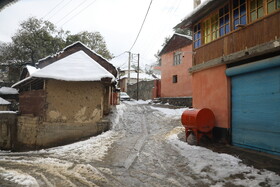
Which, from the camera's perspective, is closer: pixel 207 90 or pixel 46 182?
pixel 46 182

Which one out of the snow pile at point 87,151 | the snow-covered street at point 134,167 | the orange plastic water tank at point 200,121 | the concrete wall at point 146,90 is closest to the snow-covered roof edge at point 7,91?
the concrete wall at point 146,90

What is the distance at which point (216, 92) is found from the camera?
8.72 meters

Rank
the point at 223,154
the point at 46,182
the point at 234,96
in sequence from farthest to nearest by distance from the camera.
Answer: the point at 234,96
the point at 223,154
the point at 46,182

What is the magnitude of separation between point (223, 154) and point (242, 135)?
1445 mm

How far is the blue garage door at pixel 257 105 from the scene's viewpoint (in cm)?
609

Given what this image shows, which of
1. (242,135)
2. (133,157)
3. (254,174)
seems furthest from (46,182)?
(242,135)

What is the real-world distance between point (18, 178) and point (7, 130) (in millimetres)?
10414

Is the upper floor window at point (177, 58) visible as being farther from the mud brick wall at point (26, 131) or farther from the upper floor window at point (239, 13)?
the mud brick wall at point (26, 131)

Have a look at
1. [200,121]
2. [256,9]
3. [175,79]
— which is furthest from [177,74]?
[256,9]

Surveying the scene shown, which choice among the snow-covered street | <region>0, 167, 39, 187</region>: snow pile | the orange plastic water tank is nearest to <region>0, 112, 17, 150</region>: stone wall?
the snow-covered street

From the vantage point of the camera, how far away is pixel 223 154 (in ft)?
21.2

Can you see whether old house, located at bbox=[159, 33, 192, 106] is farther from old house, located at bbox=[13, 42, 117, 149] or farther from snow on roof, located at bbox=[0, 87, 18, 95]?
snow on roof, located at bbox=[0, 87, 18, 95]

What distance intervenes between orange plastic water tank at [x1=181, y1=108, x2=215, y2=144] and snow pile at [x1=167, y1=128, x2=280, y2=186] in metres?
0.90

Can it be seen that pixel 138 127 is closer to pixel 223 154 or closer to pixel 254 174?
pixel 223 154
